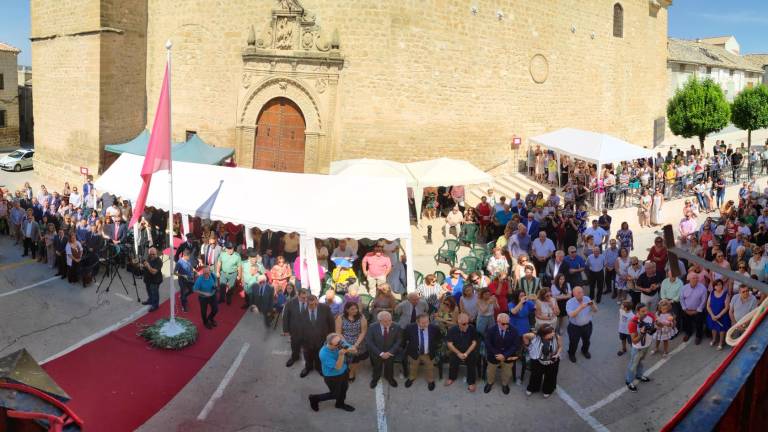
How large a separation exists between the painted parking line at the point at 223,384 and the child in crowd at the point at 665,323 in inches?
247

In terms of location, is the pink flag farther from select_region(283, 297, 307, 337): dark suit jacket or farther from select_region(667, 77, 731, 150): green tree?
select_region(667, 77, 731, 150): green tree

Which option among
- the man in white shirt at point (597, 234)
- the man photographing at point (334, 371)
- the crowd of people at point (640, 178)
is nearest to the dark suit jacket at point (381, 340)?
the man photographing at point (334, 371)

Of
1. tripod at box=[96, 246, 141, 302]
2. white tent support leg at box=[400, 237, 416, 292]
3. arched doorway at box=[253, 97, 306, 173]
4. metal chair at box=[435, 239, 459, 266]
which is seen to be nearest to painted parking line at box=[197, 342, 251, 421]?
white tent support leg at box=[400, 237, 416, 292]

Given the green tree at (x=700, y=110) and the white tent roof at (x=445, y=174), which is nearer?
the white tent roof at (x=445, y=174)

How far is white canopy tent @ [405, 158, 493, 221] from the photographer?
16.4 meters

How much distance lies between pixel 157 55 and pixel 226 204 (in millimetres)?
12113

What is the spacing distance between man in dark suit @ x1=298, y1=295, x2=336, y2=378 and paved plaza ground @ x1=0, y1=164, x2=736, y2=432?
1.50 ft

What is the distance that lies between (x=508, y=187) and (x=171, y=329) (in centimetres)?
1309

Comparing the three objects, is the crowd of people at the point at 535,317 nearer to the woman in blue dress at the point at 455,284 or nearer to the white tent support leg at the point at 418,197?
the woman in blue dress at the point at 455,284

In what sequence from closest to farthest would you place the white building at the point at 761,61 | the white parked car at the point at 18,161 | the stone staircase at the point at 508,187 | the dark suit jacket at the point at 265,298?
the dark suit jacket at the point at 265,298 < the stone staircase at the point at 508,187 < the white parked car at the point at 18,161 < the white building at the point at 761,61

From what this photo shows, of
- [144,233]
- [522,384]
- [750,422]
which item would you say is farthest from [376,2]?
[750,422]

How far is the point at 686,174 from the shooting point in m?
19.2

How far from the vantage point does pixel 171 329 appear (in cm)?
1025

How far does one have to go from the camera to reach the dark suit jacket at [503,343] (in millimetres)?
8750
